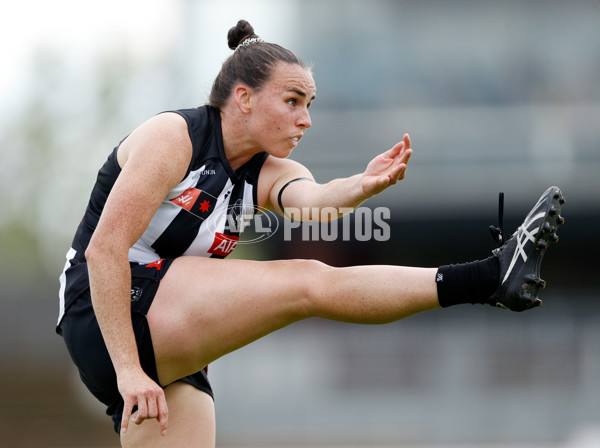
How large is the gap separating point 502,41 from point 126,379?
1103 cm

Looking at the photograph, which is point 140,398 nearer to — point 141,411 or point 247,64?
point 141,411

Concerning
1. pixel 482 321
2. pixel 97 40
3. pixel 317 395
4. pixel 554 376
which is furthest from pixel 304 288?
pixel 97 40

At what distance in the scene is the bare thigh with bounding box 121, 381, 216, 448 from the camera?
2.76 metres

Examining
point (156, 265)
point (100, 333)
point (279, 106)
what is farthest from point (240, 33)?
point (100, 333)

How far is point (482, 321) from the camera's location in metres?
10.7

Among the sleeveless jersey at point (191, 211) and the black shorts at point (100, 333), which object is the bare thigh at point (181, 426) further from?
the sleeveless jersey at point (191, 211)

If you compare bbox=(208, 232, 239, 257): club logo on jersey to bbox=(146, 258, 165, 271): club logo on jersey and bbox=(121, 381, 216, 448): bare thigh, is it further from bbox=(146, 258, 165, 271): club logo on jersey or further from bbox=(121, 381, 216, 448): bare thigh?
bbox=(121, 381, 216, 448): bare thigh

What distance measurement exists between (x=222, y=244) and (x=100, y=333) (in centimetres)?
50

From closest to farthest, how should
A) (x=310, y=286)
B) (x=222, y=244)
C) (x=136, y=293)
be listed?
(x=310, y=286), (x=136, y=293), (x=222, y=244)

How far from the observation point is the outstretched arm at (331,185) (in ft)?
8.18

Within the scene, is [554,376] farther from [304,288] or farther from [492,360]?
[304,288]

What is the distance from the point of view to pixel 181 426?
9.16ft

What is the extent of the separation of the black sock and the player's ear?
0.86 meters

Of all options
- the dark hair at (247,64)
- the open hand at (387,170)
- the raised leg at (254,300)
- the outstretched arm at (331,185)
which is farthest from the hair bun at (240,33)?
the raised leg at (254,300)
